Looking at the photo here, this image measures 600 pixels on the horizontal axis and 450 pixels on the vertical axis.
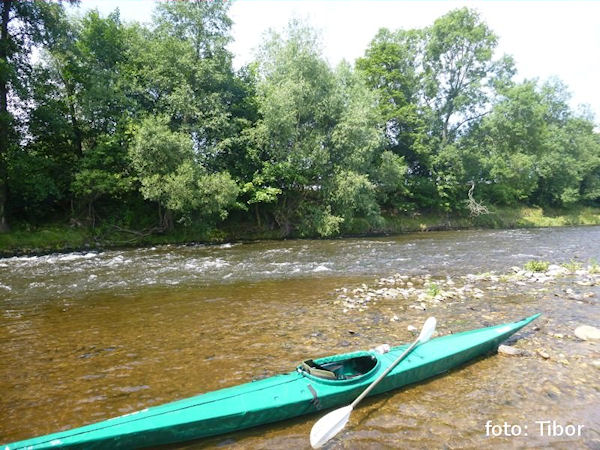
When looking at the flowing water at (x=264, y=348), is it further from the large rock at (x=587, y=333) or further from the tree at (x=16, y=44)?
the tree at (x=16, y=44)

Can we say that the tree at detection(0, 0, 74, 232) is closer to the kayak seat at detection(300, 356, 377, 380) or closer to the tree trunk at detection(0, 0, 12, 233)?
the tree trunk at detection(0, 0, 12, 233)

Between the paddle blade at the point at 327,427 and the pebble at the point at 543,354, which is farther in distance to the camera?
the pebble at the point at 543,354

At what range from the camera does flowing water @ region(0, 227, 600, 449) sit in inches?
145

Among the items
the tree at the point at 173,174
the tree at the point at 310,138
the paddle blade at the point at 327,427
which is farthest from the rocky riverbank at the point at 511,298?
the tree at the point at 310,138

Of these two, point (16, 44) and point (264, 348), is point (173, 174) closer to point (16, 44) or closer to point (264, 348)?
point (16, 44)

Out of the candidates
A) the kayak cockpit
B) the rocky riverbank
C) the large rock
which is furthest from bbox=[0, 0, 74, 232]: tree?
the large rock

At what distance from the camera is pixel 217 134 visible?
20.9 meters

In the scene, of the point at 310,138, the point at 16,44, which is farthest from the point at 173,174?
the point at 16,44

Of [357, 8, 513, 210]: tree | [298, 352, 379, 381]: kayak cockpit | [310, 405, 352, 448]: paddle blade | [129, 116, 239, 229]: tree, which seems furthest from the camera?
[357, 8, 513, 210]: tree

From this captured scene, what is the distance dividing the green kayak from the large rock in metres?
1.94

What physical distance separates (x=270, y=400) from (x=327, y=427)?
0.68 meters

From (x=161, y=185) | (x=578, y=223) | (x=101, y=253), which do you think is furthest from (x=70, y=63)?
(x=578, y=223)

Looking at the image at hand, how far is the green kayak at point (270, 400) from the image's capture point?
2945 millimetres

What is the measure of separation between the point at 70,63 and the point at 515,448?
24950 millimetres
